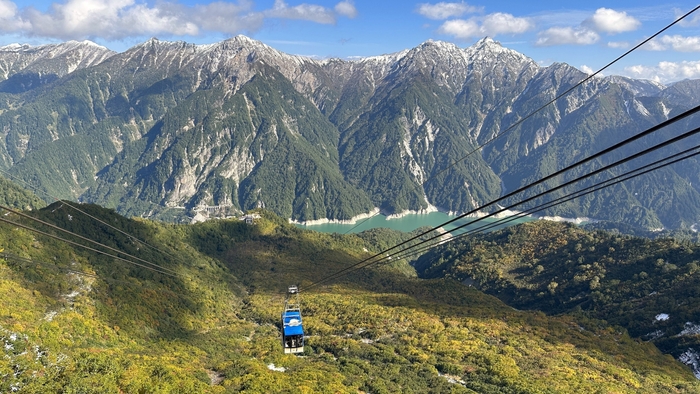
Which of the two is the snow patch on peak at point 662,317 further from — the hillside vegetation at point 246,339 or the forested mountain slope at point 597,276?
the hillside vegetation at point 246,339

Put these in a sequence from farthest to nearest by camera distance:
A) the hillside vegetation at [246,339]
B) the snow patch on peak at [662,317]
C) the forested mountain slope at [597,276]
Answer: the snow patch on peak at [662,317], the forested mountain slope at [597,276], the hillside vegetation at [246,339]

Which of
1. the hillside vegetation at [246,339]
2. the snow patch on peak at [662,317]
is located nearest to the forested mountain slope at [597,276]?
the snow patch on peak at [662,317]

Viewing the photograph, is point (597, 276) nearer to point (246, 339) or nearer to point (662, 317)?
point (662, 317)

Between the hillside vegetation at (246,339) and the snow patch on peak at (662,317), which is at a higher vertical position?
the hillside vegetation at (246,339)

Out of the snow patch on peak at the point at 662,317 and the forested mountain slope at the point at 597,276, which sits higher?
the forested mountain slope at the point at 597,276

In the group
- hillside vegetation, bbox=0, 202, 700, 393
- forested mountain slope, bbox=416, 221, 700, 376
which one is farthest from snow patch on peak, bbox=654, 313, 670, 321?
hillside vegetation, bbox=0, 202, 700, 393

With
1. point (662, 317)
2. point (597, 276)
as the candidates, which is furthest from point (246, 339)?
point (597, 276)

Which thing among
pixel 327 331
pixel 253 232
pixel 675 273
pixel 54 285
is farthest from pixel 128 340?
pixel 675 273

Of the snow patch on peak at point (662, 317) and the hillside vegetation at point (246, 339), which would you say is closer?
the hillside vegetation at point (246, 339)

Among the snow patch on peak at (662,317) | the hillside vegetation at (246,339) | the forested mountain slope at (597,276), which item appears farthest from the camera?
the snow patch on peak at (662,317)
